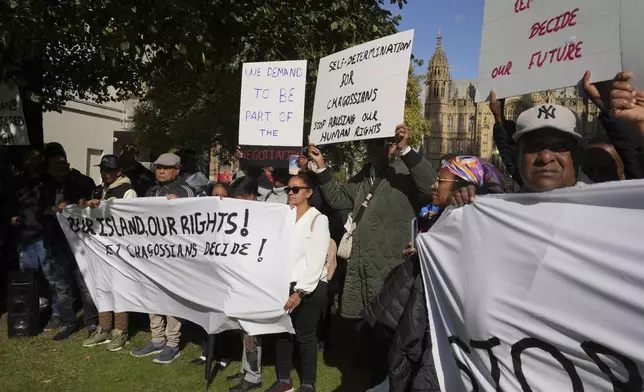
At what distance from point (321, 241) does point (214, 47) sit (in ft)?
12.6

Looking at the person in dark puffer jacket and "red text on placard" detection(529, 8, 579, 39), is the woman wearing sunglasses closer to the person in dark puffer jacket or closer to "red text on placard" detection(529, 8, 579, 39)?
the person in dark puffer jacket

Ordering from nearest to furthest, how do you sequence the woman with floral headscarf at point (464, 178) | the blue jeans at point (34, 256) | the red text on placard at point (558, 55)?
the red text on placard at point (558, 55), the woman with floral headscarf at point (464, 178), the blue jeans at point (34, 256)

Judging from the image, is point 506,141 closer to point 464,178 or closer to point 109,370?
point 464,178

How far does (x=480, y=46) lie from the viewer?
9.09 ft

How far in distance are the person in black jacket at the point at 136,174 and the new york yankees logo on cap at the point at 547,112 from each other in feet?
17.9

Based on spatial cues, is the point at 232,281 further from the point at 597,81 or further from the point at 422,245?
the point at 597,81

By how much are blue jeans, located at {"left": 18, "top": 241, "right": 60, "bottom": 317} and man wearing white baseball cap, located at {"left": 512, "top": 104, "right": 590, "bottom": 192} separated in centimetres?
520

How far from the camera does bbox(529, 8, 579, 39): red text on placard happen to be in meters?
2.34

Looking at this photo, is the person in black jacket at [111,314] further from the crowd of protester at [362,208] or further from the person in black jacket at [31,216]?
the person in black jacket at [31,216]

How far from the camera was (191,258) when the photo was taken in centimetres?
441

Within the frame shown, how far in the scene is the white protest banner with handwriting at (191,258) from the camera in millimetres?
3996

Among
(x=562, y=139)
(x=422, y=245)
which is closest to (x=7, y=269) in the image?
(x=422, y=245)

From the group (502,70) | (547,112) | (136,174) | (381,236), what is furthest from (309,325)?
(136,174)

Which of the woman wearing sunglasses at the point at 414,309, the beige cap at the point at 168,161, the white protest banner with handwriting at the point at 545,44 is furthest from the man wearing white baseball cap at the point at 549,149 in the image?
the beige cap at the point at 168,161
